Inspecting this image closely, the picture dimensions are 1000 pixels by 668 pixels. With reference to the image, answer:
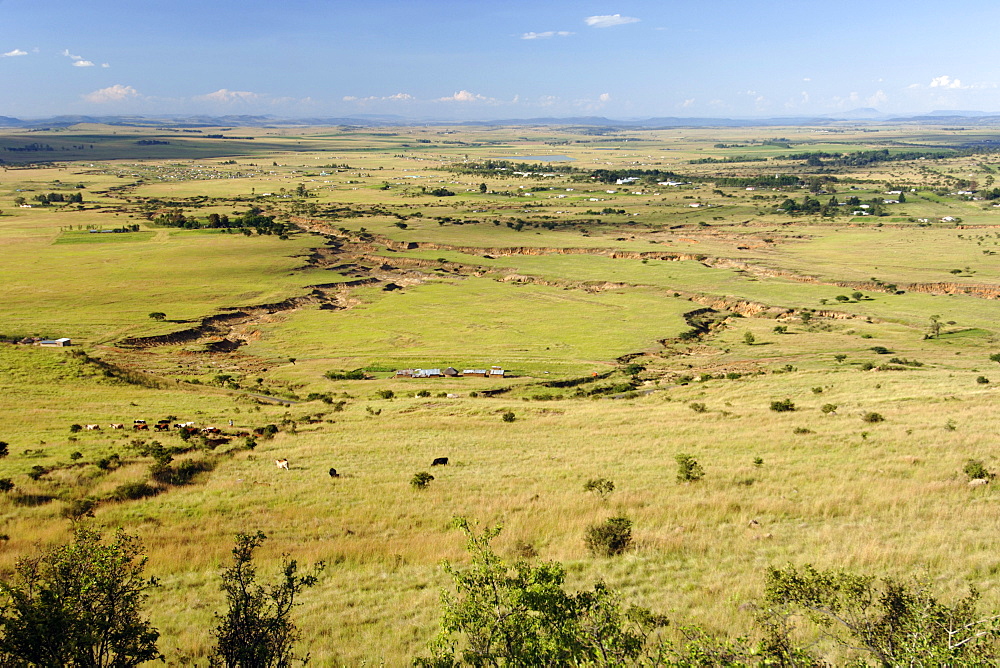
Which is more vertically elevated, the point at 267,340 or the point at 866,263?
the point at 866,263

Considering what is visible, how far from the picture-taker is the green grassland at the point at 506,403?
16.7 m

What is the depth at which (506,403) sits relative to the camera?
4416cm

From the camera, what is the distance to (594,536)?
17.9m

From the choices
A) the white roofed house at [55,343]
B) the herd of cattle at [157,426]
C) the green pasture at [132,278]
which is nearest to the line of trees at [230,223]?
the green pasture at [132,278]

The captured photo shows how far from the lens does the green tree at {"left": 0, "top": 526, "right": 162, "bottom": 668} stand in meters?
8.64

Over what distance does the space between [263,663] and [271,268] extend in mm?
90988

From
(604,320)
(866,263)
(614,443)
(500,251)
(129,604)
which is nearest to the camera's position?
(129,604)

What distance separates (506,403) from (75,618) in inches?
1411

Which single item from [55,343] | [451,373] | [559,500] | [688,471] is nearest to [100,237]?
[55,343]

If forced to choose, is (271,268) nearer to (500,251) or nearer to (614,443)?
(500,251)

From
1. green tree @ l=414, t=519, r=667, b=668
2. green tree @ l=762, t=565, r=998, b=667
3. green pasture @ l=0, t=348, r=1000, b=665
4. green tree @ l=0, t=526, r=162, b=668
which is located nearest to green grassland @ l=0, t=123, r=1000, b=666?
green pasture @ l=0, t=348, r=1000, b=665

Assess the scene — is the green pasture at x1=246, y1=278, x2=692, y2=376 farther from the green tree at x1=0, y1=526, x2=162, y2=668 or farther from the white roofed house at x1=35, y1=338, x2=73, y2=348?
the green tree at x1=0, y1=526, x2=162, y2=668

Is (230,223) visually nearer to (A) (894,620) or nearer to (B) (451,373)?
(B) (451,373)

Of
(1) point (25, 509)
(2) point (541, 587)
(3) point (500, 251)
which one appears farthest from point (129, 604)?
(3) point (500, 251)
